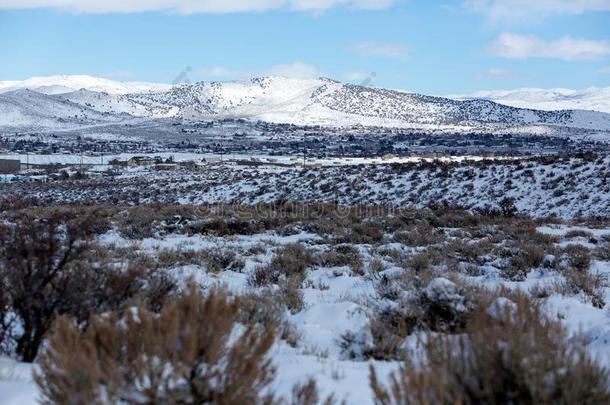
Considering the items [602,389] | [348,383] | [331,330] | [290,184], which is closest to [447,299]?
[331,330]

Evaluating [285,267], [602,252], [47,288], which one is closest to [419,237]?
[602,252]

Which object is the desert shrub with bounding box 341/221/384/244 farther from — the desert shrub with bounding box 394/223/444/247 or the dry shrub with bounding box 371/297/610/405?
the dry shrub with bounding box 371/297/610/405

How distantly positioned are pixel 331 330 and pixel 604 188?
72.2 ft

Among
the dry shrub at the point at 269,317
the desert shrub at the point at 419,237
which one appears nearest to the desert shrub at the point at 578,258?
the desert shrub at the point at 419,237

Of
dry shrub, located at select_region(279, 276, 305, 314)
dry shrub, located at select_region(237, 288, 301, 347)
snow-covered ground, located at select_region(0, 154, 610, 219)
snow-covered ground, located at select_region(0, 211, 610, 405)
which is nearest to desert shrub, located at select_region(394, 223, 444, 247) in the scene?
snow-covered ground, located at select_region(0, 211, 610, 405)

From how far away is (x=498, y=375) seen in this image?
2584 millimetres

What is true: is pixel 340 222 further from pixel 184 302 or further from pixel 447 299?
pixel 184 302

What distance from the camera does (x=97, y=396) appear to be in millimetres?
2428

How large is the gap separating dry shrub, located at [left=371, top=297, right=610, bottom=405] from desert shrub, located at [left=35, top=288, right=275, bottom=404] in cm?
68

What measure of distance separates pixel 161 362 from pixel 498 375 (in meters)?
1.58

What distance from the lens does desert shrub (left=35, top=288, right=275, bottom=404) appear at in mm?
2562

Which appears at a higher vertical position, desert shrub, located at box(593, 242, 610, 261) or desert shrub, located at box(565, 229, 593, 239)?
desert shrub, located at box(593, 242, 610, 261)

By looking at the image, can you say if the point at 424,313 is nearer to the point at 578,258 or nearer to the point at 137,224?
the point at 578,258

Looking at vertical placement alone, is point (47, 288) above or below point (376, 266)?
above
